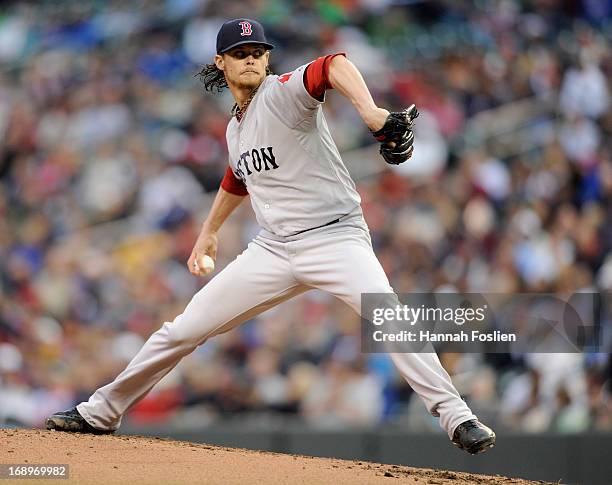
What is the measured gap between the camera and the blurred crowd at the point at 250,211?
325 inches

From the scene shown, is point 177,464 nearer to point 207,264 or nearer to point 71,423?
point 71,423

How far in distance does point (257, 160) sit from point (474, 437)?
1.50m

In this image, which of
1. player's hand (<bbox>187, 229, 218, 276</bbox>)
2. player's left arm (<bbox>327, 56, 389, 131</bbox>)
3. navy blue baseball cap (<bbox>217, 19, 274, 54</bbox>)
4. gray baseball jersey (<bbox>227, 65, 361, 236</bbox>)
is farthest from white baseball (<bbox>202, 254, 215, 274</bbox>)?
player's left arm (<bbox>327, 56, 389, 131</bbox>)

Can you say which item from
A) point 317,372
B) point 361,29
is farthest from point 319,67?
point 361,29

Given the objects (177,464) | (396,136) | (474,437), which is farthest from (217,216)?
(474,437)

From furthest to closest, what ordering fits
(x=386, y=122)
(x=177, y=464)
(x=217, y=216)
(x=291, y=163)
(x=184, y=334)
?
(x=217, y=216) → (x=184, y=334) → (x=291, y=163) → (x=177, y=464) → (x=386, y=122)

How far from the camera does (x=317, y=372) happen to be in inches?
328

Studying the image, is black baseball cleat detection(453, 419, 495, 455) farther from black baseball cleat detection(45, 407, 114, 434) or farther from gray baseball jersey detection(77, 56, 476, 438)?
black baseball cleat detection(45, 407, 114, 434)

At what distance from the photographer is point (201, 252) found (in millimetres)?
5250

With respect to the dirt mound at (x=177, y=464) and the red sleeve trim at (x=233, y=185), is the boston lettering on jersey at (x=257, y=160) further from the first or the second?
the dirt mound at (x=177, y=464)

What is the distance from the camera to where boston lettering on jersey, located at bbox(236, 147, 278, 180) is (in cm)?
476

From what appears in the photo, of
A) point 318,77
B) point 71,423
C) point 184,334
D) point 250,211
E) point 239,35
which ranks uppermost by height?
point 250,211

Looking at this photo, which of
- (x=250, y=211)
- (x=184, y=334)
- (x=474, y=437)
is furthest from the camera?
(x=250, y=211)

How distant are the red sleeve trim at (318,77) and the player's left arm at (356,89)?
0.09ft
